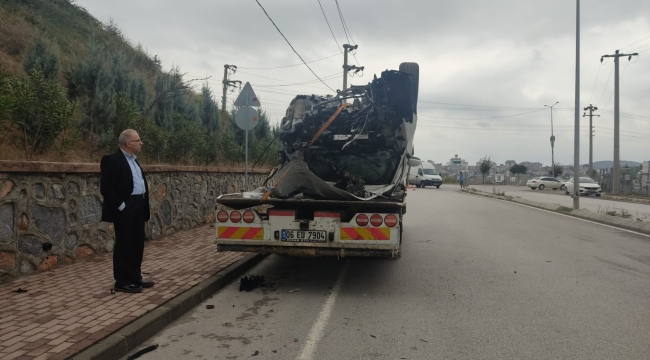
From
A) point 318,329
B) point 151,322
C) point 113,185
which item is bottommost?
point 318,329

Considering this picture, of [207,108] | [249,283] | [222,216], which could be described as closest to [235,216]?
[222,216]

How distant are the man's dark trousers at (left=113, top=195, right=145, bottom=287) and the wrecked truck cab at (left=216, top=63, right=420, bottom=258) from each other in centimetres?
113

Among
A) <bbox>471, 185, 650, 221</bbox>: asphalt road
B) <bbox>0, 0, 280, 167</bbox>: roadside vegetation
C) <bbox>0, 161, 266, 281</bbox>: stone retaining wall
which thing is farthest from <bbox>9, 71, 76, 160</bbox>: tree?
<bbox>471, 185, 650, 221</bbox>: asphalt road

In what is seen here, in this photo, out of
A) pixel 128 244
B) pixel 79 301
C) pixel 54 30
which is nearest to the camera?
pixel 79 301

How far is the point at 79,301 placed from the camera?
4.76 metres

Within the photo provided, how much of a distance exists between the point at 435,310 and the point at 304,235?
1783 mm

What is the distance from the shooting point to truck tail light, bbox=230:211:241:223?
610cm

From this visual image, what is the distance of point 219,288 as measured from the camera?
20.0 feet

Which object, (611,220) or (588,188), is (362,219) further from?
(588,188)

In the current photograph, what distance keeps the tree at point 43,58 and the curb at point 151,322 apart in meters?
6.10

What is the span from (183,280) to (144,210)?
1.00m

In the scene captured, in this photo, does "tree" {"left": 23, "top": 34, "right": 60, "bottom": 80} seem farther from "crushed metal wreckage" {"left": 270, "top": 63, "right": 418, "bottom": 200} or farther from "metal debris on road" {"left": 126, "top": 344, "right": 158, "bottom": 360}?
"metal debris on road" {"left": 126, "top": 344, "right": 158, "bottom": 360}

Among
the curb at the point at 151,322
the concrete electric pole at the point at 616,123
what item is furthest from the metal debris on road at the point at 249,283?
the concrete electric pole at the point at 616,123

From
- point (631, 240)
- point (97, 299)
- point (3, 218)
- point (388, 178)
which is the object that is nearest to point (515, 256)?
point (388, 178)
